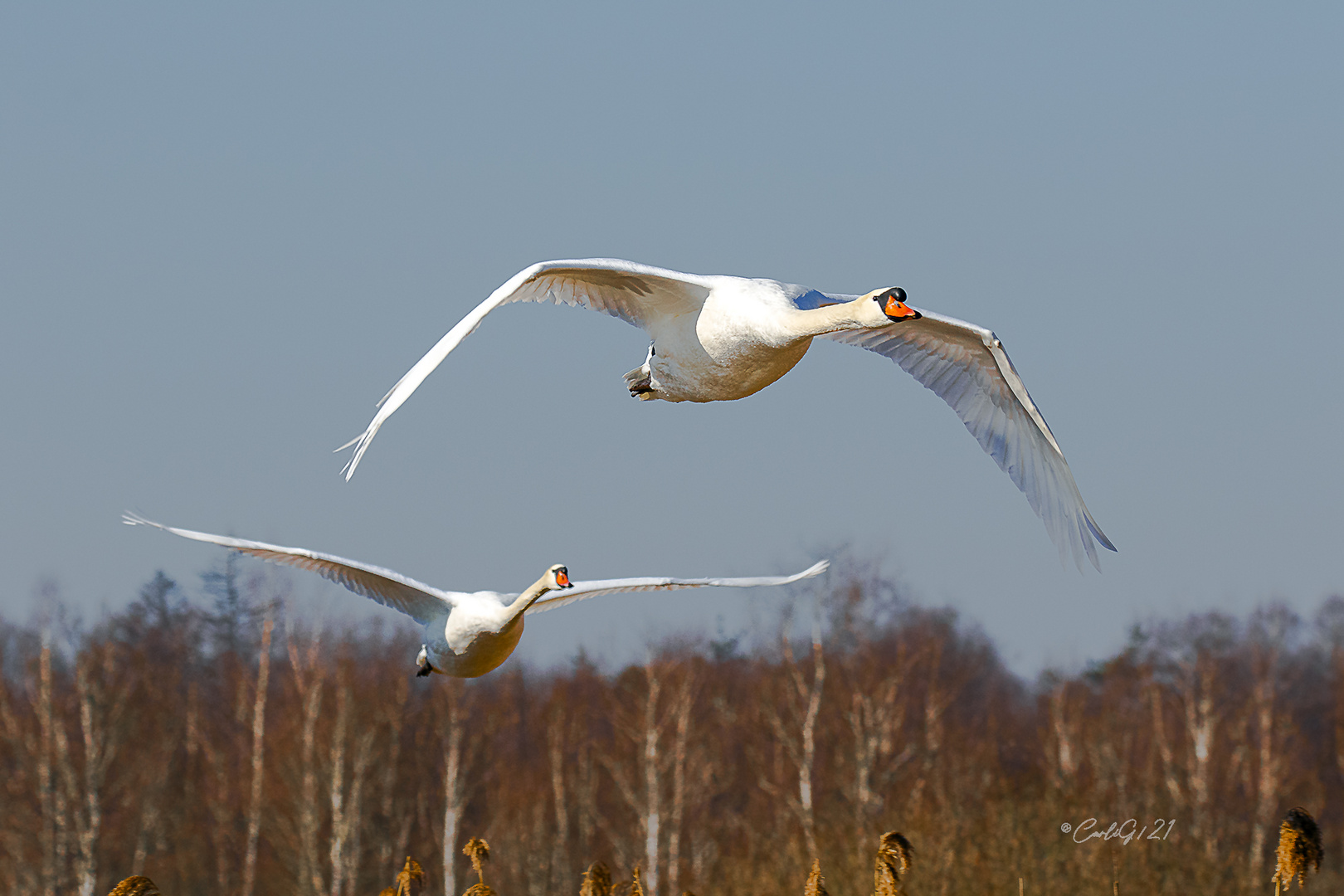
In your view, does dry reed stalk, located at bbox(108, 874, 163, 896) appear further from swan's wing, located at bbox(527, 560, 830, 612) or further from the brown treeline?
the brown treeline

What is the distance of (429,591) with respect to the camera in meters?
10.8

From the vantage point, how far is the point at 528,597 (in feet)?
33.3

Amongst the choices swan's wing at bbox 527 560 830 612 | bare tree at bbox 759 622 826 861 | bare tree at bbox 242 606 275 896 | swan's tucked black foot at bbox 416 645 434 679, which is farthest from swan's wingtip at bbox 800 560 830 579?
bare tree at bbox 242 606 275 896

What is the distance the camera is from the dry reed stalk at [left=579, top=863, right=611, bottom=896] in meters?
8.05

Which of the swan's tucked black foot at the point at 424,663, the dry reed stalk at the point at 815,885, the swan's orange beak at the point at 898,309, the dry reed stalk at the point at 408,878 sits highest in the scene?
the swan's orange beak at the point at 898,309

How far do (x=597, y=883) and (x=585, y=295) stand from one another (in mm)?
3691

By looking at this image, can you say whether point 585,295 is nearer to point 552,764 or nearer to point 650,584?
point 650,584

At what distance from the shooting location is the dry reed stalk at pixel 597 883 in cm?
805

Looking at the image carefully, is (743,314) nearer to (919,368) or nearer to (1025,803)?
(919,368)

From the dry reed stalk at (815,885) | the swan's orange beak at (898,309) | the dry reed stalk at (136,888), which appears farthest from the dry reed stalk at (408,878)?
the swan's orange beak at (898,309)

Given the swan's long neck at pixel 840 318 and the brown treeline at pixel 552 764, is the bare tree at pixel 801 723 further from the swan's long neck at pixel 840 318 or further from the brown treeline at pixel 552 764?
the swan's long neck at pixel 840 318

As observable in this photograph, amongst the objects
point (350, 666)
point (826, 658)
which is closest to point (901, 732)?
point (826, 658)

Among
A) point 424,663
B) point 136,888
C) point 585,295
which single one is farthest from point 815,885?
point 424,663

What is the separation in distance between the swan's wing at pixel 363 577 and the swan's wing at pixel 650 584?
0.78m
